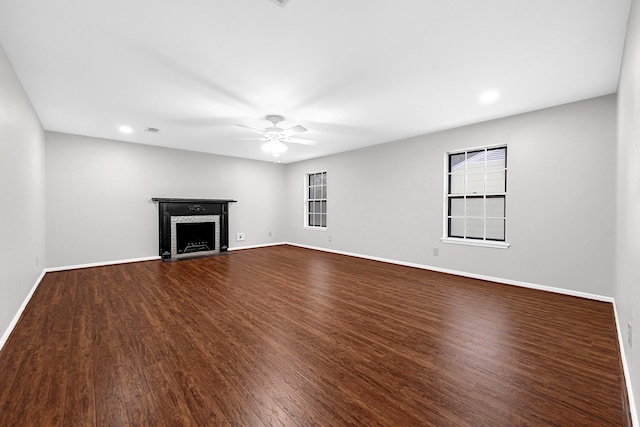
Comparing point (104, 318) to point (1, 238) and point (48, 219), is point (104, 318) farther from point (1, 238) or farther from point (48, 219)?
point (48, 219)

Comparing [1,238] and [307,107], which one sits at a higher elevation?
[307,107]

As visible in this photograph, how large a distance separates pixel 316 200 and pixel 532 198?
4.85 m

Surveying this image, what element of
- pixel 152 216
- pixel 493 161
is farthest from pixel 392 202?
pixel 152 216

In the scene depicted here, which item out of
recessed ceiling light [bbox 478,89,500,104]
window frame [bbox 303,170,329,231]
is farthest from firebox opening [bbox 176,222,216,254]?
recessed ceiling light [bbox 478,89,500,104]

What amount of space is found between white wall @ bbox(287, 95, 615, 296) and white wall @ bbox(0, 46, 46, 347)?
5.30 m

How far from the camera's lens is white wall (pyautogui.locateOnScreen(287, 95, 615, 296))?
3.37 meters

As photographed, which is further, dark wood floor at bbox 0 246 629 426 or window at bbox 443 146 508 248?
window at bbox 443 146 508 248

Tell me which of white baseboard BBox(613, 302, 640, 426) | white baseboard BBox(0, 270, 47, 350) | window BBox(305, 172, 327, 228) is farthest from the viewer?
window BBox(305, 172, 327, 228)

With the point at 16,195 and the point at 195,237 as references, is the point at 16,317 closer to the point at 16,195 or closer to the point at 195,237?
the point at 16,195

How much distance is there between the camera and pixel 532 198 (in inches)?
151

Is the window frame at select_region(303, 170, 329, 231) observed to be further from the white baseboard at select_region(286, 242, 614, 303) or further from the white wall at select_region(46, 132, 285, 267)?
the white wall at select_region(46, 132, 285, 267)

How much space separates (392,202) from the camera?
557 cm

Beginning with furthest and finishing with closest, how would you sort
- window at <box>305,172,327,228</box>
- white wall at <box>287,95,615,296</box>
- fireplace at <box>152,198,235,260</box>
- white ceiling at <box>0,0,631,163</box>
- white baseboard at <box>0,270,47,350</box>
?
window at <box>305,172,327,228</box>
fireplace at <box>152,198,235,260</box>
white wall at <box>287,95,615,296</box>
white baseboard at <box>0,270,47,350</box>
white ceiling at <box>0,0,631,163</box>

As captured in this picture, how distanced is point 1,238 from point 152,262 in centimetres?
356
